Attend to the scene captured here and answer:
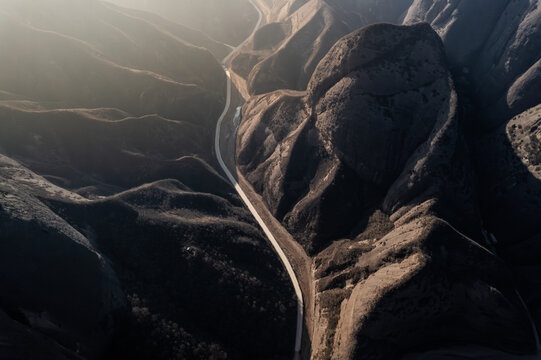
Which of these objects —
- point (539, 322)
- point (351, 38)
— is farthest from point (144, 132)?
point (539, 322)

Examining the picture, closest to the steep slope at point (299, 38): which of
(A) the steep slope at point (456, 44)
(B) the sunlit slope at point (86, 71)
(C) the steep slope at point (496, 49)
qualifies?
(A) the steep slope at point (456, 44)

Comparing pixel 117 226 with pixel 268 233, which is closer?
pixel 117 226

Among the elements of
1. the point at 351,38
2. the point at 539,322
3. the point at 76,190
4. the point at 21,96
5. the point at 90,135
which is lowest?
the point at 539,322

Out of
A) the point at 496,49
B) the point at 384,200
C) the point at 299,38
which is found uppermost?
the point at 299,38

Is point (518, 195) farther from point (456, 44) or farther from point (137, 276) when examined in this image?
point (137, 276)

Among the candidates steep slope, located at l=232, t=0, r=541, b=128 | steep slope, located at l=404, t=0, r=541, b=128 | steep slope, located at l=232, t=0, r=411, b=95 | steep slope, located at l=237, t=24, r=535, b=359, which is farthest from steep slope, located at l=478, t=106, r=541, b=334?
steep slope, located at l=232, t=0, r=411, b=95

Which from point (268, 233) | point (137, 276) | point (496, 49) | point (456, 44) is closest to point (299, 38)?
point (456, 44)

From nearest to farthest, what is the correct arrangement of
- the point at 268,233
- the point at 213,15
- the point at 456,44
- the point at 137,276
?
1. the point at 137,276
2. the point at 268,233
3. the point at 456,44
4. the point at 213,15

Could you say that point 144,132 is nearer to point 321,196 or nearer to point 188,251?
point 188,251
